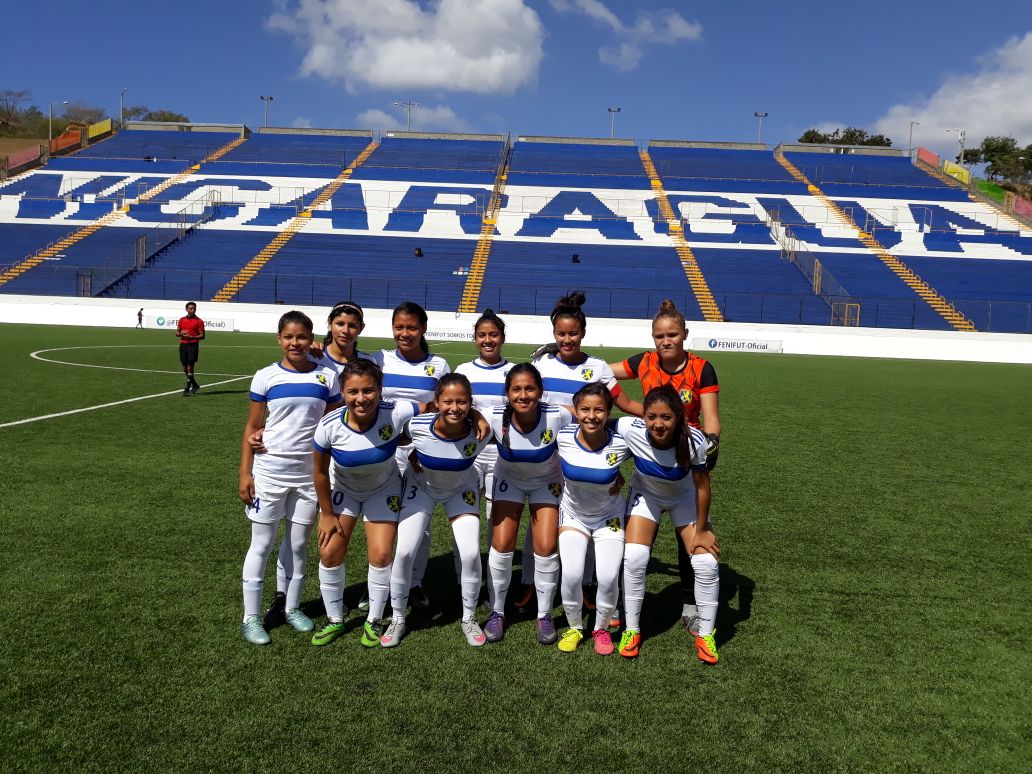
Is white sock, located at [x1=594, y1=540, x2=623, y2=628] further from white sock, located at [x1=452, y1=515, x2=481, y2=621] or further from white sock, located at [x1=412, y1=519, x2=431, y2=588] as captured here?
white sock, located at [x1=412, y1=519, x2=431, y2=588]

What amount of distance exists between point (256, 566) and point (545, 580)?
1671mm

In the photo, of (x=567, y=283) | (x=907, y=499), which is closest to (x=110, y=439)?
(x=907, y=499)

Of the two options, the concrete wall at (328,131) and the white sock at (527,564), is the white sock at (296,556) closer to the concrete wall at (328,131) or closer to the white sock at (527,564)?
the white sock at (527,564)

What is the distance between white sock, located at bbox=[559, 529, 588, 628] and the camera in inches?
176

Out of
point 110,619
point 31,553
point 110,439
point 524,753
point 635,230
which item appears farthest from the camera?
point 635,230

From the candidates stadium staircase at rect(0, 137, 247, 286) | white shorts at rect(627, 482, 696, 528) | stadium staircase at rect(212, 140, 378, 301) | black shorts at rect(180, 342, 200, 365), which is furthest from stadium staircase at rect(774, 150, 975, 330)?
stadium staircase at rect(0, 137, 247, 286)

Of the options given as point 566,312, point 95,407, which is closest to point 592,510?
point 566,312

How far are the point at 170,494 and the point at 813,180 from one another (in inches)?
2136

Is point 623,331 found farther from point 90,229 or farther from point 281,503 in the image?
point 90,229

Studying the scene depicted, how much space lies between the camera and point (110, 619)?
454cm

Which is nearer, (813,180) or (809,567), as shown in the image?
(809,567)

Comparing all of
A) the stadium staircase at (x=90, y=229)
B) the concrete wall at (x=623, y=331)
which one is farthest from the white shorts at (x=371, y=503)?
the stadium staircase at (x=90, y=229)

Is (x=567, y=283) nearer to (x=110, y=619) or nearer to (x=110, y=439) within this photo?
(x=110, y=439)

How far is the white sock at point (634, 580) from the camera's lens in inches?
173
